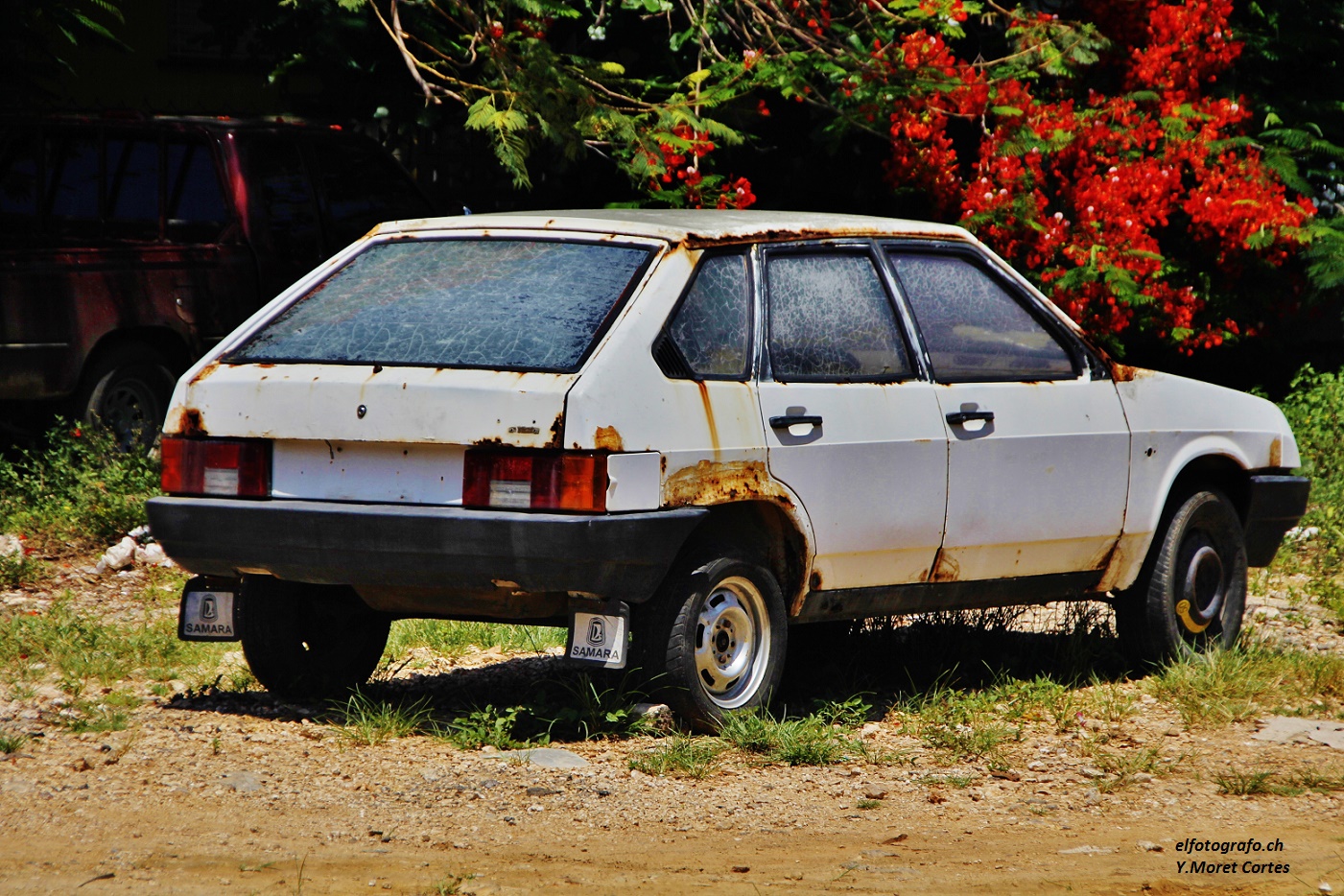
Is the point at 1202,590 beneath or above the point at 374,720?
above

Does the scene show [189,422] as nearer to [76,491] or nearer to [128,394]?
[76,491]

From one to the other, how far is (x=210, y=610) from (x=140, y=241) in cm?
465

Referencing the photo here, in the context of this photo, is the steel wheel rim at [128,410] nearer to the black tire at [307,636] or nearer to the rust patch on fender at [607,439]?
the black tire at [307,636]

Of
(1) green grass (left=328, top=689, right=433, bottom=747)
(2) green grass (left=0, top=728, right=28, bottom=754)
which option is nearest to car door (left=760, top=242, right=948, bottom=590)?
A: (1) green grass (left=328, top=689, right=433, bottom=747)

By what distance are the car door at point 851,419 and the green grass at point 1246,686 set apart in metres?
1.13

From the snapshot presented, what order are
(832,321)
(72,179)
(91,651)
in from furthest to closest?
(72,179) < (91,651) < (832,321)

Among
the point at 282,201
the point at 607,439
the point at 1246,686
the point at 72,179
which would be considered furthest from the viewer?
the point at 282,201

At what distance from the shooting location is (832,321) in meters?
5.56

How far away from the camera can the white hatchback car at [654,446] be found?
188 inches

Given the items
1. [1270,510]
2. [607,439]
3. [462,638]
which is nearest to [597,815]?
[607,439]

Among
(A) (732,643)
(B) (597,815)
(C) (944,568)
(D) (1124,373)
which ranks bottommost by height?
(B) (597,815)

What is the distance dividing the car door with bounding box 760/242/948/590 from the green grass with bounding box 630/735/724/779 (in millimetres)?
686

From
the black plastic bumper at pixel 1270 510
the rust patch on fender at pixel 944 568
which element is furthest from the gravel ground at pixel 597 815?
the black plastic bumper at pixel 1270 510

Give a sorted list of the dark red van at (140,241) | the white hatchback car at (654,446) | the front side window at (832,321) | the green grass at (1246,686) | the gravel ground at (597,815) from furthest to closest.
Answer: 1. the dark red van at (140,241)
2. the green grass at (1246,686)
3. the front side window at (832,321)
4. the white hatchback car at (654,446)
5. the gravel ground at (597,815)
